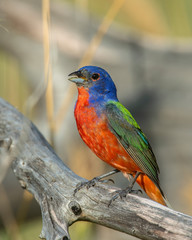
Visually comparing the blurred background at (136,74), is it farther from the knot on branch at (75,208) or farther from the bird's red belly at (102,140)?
the knot on branch at (75,208)

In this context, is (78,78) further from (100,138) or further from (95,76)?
(100,138)

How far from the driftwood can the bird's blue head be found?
59 centimetres

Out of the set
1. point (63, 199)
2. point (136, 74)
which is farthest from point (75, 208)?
point (136, 74)

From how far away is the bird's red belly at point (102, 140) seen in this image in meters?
4.05

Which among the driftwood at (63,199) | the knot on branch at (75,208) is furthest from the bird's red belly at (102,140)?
the knot on branch at (75,208)

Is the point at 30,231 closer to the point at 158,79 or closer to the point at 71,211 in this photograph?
the point at 158,79

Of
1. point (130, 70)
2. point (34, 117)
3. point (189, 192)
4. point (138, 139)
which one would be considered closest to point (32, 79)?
point (34, 117)

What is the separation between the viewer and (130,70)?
6695 mm

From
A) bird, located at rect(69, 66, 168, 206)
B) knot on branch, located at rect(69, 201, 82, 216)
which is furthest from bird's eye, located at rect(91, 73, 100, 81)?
knot on branch, located at rect(69, 201, 82, 216)

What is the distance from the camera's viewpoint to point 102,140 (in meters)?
4.05

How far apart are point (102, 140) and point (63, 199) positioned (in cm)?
67

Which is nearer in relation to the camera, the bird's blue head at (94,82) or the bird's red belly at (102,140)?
the bird's red belly at (102,140)

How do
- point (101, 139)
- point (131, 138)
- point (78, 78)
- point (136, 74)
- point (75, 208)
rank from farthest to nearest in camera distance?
point (136, 74) < point (78, 78) < point (131, 138) < point (101, 139) < point (75, 208)

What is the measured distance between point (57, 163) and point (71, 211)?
48 centimetres
